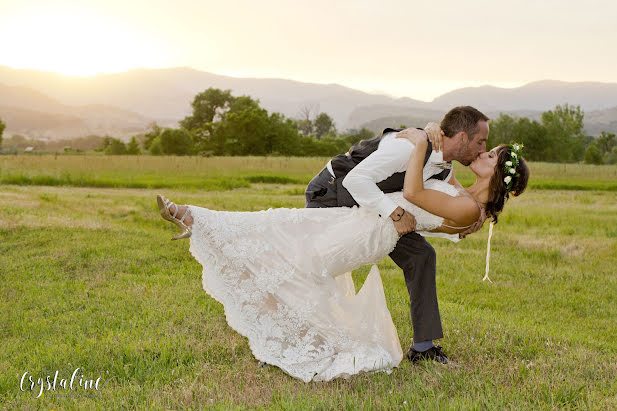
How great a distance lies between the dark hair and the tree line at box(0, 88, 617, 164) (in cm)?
5670

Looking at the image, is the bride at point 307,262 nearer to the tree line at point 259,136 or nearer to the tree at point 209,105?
the tree line at point 259,136

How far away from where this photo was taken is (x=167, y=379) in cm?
489

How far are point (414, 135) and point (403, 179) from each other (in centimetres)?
45

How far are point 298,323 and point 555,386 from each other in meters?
2.28

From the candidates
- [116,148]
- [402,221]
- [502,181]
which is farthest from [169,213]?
[116,148]

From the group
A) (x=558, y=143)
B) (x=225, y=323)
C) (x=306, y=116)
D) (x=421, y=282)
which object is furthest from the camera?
(x=306, y=116)

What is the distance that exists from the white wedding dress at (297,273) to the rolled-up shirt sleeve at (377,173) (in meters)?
0.27

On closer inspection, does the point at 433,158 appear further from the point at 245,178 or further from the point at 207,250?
the point at 245,178

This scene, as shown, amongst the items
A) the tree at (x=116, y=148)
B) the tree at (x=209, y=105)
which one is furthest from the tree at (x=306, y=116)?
the tree at (x=116, y=148)

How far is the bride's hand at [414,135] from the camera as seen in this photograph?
4656mm

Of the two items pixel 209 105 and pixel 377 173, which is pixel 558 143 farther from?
pixel 377 173

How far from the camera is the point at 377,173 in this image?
472 centimetres

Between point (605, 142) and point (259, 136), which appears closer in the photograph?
point (259, 136)

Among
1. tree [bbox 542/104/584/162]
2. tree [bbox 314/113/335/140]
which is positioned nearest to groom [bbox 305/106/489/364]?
tree [bbox 542/104/584/162]
